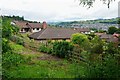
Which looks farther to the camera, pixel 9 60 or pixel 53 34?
pixel 53 34

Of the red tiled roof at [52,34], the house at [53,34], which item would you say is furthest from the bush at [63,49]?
the red tiled roof at [52,34]

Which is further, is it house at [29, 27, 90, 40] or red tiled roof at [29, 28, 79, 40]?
red tiled roof at [29, 28, 79, 40]

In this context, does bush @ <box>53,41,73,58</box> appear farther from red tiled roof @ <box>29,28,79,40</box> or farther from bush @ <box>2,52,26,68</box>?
red tiled roof @ <box>29,28,79,40</box>

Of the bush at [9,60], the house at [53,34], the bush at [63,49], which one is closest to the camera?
the bush at [9,60]

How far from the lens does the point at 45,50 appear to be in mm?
23188

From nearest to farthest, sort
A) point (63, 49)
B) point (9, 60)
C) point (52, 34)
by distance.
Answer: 1. point (9, 60)
2. point (63, 49)
3. point (52, 34)

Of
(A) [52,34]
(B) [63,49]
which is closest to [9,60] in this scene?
(B) [63,49]

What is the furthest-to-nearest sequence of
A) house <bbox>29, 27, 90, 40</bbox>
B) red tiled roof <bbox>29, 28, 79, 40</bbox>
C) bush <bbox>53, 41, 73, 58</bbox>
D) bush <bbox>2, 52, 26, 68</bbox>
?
red tiled roof <bbox>29, 28, 79, 40</bbox>, house <bbox>29, 27, 90, 40</bbox>, bush <bbox>53, 41, 73, 58</bbox>, bush <bbox>2, 52, 26, 68</bbox>

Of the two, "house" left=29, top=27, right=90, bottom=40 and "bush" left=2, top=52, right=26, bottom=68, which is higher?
"house" left=29, top=27, right=90, bottom=40

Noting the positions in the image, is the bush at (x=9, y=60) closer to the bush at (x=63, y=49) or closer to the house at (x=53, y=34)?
→ the bush at (x=63, y=49)

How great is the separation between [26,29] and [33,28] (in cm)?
299

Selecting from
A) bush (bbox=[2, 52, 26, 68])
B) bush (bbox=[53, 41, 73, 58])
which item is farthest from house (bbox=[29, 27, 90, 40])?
bush (bbox=[2, 52, 26, 68])

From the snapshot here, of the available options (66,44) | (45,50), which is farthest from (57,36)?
(66,44)

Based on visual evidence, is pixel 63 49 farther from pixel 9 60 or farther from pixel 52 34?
pixel 52 34
